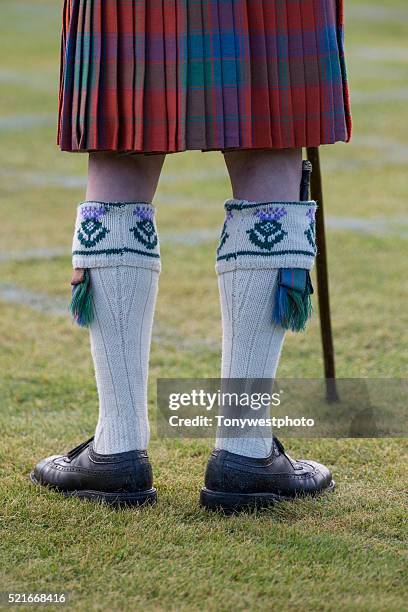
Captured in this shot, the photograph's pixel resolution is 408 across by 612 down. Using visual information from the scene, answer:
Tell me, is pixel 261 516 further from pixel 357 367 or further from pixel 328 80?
pixel 357 367

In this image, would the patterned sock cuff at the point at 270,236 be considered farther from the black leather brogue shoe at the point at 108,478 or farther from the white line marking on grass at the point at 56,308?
the white line marking on grass at the point at 56,308

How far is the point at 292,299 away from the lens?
1790mm

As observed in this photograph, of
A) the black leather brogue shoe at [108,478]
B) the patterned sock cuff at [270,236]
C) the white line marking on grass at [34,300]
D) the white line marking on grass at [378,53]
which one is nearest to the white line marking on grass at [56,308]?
the white line marking on grass at [34,300]

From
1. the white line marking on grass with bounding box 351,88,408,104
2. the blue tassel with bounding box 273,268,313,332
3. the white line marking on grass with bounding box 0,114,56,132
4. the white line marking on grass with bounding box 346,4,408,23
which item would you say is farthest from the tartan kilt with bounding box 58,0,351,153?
the white line marking on grass with bounding box 346,4,408,23

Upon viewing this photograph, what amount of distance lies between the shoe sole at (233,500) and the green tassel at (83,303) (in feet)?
1.19

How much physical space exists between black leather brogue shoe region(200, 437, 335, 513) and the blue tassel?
0.25 meters

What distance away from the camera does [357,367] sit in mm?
2809

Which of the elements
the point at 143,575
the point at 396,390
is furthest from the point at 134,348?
the point at 396,390

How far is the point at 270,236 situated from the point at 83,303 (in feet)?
1.11

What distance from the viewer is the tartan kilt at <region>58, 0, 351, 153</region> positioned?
170 cm

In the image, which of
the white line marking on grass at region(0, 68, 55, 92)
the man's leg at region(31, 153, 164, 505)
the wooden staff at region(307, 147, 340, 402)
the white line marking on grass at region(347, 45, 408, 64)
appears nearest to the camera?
the man's leg at region(31, 153, 164, 505)

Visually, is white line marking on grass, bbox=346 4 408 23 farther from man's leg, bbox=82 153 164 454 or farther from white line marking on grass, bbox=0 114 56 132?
man's leg, bbox=82 153 164 454
